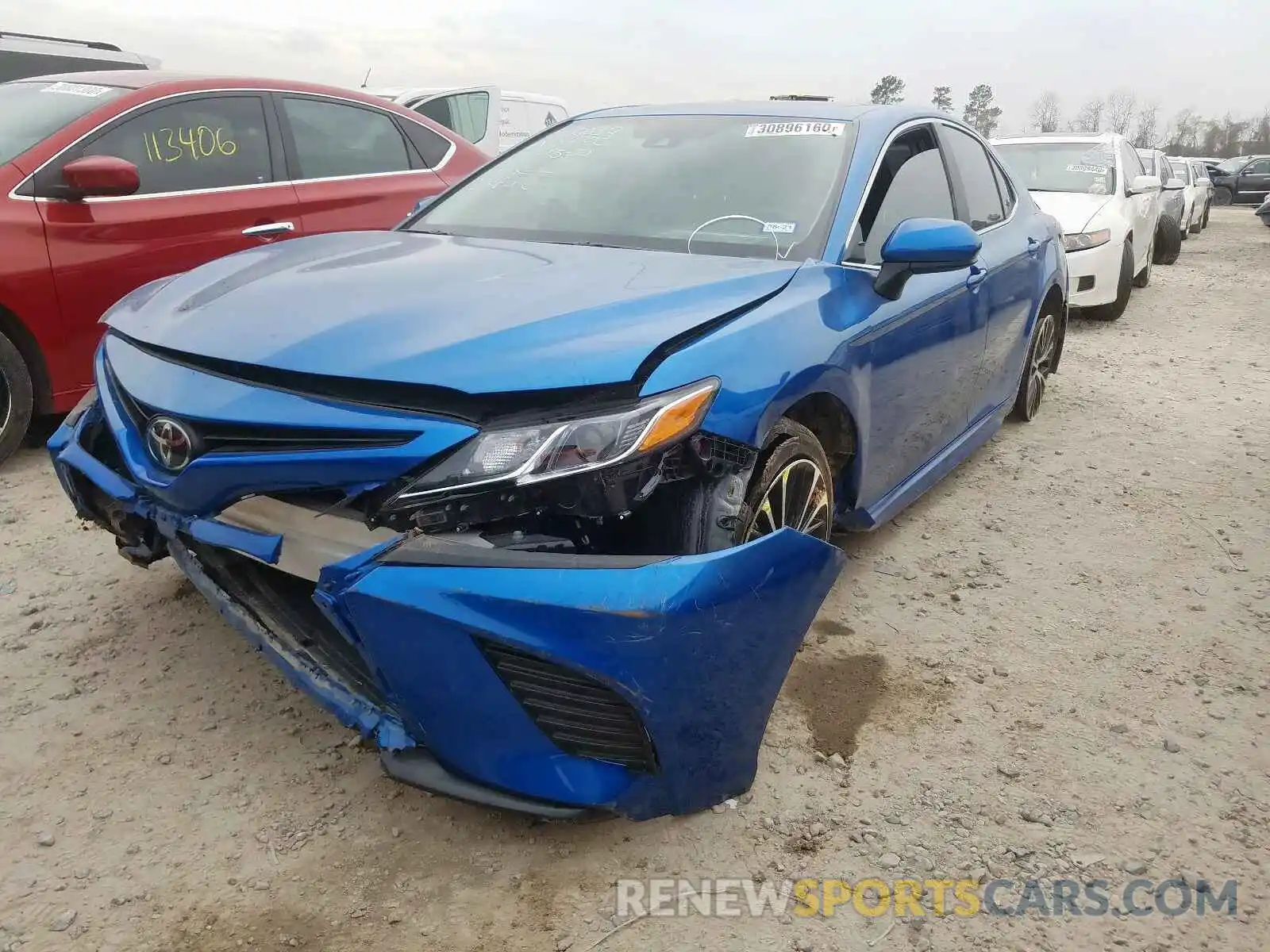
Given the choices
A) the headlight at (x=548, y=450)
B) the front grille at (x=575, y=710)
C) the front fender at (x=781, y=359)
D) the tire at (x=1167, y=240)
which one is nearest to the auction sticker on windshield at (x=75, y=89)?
the front fender at (x=781, y=359)

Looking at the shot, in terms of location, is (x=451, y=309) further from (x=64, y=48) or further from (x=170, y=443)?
(x=64, y=48)

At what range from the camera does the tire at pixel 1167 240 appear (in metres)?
12.7

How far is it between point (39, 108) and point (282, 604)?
343cm

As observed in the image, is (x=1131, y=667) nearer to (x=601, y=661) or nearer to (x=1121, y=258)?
(x=601, y=661)

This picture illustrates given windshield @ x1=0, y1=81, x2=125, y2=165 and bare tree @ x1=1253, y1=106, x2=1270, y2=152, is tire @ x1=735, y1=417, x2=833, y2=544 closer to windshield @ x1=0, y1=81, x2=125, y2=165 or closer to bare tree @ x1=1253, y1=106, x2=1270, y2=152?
windshield @ x1=0, y1=81, x2=125, y2=165

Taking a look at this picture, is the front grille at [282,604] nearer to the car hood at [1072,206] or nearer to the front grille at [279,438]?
the front grille at [279,438]

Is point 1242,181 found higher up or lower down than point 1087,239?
lower down

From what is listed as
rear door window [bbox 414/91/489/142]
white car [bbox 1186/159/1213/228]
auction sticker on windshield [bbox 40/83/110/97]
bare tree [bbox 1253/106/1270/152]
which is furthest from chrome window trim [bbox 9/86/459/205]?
bare tree [bbox 1253/106/1270/152]

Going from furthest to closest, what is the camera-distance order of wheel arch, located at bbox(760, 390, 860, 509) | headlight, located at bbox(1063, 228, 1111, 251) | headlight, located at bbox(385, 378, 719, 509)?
headlight, located at bbox(1063, 228, 1111, 251)
wheel arch, located at bbox(760, 390, 860, 509)
headlight, located at bbox(385, 378, 719, 509)

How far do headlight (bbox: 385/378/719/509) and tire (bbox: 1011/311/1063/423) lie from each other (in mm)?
3272

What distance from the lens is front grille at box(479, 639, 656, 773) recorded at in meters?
1.70

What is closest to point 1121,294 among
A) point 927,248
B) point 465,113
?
point 927,248

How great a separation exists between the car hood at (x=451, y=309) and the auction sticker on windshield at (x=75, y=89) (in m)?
2.28

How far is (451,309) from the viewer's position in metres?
2.05
